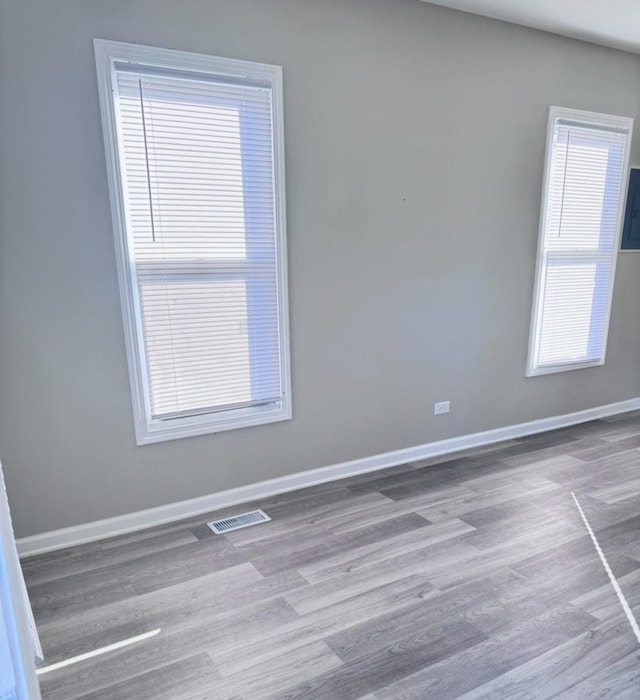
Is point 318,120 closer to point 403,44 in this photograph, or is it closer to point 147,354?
point 403,44

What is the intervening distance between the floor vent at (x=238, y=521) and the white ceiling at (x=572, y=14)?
3.11 m

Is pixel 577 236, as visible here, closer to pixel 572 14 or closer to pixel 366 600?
pixel 572 14

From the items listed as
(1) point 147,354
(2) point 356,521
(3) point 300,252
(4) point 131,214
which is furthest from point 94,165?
(2) point 356,521

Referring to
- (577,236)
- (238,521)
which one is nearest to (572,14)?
(577,236)

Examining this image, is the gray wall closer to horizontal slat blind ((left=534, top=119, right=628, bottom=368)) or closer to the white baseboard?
the white baseboard

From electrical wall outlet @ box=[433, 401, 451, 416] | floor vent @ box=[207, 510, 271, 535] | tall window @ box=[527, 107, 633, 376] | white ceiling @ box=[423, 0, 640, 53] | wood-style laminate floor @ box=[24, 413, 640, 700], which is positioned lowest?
floor vent @ box=[207, 510, 271, 535]

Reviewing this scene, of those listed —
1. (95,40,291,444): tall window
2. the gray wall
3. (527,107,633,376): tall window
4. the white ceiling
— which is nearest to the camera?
the gray wall

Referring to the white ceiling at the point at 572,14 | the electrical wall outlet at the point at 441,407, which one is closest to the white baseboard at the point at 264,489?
the electrical wall outlet at the point at 441,407

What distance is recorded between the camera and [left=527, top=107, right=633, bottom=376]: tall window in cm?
361

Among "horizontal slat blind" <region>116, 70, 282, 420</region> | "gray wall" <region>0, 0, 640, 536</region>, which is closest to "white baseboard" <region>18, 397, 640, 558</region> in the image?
"gray wall" <region>0, 0, 640, 536</region>

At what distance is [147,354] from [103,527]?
927 mm

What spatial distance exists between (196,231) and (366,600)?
1908 millimetres

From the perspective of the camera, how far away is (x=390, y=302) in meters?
3.14

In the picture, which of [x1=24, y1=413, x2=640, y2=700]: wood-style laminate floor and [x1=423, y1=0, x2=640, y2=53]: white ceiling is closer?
[x1=24, y1=413, x2=640, y2=700]: wood-style laminate floor
